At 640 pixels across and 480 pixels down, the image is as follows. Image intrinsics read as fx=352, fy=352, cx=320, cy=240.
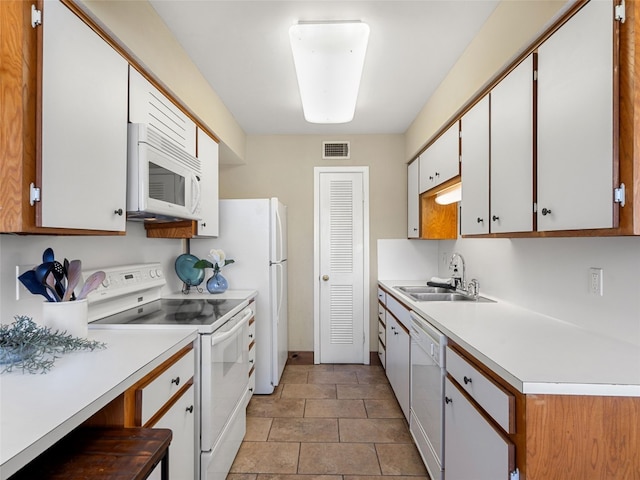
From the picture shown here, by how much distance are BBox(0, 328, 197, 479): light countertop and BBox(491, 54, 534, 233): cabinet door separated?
1.64 m

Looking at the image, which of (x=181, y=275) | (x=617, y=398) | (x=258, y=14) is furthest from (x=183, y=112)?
(x=617, y=398)

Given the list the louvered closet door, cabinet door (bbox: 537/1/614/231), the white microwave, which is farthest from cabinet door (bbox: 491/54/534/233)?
the louvered closet door

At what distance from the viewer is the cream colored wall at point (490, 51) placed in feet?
4.73

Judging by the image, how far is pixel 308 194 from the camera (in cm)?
388

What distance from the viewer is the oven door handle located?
179 centimetres

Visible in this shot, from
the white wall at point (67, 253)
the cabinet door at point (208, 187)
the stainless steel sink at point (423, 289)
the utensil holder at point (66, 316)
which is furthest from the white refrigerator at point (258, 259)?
the utensil holder at point (66, 316)

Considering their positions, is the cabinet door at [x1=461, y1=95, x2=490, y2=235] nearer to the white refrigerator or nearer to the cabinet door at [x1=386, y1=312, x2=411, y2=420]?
the cabinet door at [x1=386, y1=312, x2=411, y2=420]

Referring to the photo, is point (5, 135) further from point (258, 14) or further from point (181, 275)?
point (181, 275)

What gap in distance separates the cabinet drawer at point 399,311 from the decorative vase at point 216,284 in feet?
4.54

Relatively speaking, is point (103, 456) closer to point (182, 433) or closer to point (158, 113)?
point (182, 433)

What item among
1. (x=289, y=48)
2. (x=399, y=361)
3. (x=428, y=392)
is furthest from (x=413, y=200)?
(x=428, y=392)

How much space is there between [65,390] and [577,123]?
6.10 feet

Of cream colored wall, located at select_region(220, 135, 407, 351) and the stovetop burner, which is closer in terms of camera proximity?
the stovetop burner

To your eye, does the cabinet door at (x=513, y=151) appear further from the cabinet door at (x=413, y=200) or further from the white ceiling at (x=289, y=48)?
the cabinet door at (x=413, y=200)
